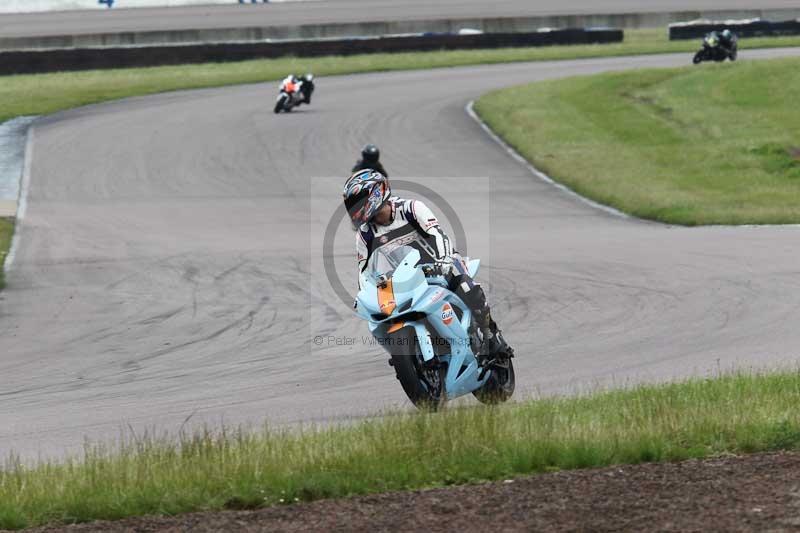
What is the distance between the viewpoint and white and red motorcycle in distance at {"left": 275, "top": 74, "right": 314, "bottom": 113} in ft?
115

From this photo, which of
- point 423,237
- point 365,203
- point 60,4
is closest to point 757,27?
point 60,4

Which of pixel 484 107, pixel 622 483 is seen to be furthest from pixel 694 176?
pixel 622 483

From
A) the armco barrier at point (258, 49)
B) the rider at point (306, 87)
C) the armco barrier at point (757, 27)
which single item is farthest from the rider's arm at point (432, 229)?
the armco barrier at point (757, 27)

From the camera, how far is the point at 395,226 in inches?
348

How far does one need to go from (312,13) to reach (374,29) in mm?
5913

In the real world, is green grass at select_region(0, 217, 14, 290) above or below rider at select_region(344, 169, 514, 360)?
above

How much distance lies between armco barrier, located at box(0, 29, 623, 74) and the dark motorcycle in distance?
374 inches

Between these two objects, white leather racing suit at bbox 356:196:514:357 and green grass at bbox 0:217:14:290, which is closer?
white leather racing suit at bbox 356:196:514:357

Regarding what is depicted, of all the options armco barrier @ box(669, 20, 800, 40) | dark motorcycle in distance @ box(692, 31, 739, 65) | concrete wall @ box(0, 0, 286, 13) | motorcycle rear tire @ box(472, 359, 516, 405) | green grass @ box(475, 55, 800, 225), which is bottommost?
motorcycle rear tire @ box(472, 359, 516, 405)

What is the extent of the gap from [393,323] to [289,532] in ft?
9.34

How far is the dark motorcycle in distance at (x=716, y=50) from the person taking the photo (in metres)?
40.7

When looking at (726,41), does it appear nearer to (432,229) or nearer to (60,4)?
(60,4)

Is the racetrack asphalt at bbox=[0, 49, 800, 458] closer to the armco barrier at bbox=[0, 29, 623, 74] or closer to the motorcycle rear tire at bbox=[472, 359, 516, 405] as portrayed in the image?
the motorcycle rear tire at bbox=[472, 359, 516, 405]

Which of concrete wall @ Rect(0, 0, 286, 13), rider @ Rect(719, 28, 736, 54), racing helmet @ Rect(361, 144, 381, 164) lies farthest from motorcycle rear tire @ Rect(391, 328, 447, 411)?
concrete wall @ Rect(0, 0, 286, 13)
